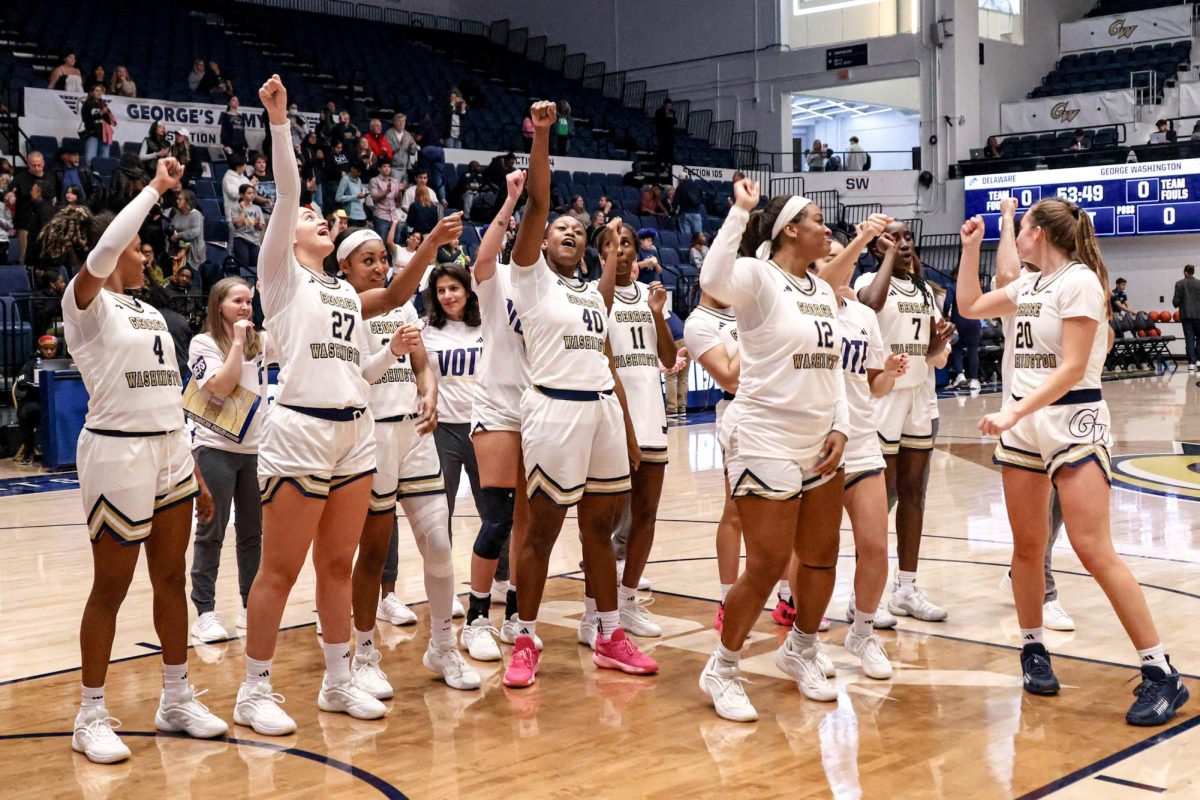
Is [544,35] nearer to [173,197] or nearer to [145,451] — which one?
[173,197]

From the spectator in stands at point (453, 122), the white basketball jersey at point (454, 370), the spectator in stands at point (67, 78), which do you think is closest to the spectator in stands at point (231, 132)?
the spectator in stands at point (67, 78)

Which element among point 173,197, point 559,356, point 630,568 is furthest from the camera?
point 173,197

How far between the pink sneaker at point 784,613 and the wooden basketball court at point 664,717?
0.22ft

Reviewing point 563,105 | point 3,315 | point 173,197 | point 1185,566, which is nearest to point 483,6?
point 563,105

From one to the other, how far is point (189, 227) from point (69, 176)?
1.48 metres

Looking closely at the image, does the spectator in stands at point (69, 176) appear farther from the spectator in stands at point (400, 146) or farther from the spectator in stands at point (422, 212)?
the spectator in stands at point (400, 146)

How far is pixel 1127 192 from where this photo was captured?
77.5 feet

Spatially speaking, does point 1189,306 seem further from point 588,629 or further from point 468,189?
point 588,629

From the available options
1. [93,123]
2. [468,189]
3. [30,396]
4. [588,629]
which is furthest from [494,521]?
[468,189]

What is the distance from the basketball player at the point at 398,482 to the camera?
4883 mm

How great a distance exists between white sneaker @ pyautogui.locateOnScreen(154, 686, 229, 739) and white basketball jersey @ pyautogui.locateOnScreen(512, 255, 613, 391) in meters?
1.75

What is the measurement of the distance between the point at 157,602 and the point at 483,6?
89.8 feet

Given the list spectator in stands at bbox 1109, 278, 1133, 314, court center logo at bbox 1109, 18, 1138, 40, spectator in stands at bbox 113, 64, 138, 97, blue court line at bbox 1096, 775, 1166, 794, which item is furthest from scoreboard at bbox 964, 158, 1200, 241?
blue court line at bbox 1096, 775, 1166, 794

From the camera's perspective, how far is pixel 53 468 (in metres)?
11.6
